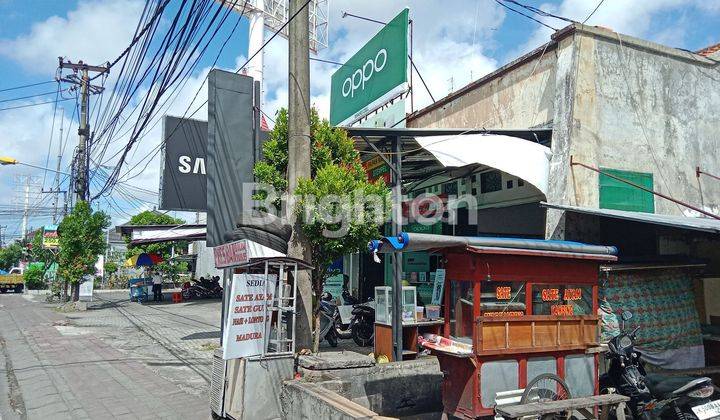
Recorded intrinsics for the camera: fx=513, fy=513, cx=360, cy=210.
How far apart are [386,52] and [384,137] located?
2.91 metres

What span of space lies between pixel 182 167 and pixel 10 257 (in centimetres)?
6264

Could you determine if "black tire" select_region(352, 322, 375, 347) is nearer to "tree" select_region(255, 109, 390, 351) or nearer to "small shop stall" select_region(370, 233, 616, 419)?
"tree" select_region(255, 109, 390, 351)

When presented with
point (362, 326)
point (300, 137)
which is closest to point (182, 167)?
point (362, 326)

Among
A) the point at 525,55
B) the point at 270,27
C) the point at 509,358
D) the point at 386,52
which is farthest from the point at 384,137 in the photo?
the point at 270,27

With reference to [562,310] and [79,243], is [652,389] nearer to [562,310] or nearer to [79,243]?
[562,310]

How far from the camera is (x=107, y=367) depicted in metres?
10.1

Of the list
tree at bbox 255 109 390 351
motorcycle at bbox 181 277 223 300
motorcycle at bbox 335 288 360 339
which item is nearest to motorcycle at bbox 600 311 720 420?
tree at bbox 255 109 390 351

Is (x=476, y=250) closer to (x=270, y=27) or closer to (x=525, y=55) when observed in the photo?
(x=525, y=55)

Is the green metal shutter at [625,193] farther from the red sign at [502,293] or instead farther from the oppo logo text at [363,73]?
the oppo logo text at [363,73]

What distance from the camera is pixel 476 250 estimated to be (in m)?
5.56

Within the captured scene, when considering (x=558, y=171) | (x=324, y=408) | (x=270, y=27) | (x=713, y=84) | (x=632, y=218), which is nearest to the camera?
(x=324, y=408)

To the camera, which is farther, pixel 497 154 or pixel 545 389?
pixel 497 154

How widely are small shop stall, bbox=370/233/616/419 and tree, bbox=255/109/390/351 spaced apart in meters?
1.53

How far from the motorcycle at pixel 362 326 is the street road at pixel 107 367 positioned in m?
3.17
